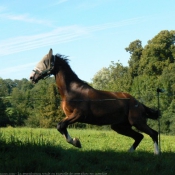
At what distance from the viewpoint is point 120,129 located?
36.2 ft

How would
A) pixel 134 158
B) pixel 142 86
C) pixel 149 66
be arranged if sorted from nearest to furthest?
1. pixel 134 158
2. pixel 142 86
3. pixel 149 66

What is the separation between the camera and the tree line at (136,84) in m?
46.7

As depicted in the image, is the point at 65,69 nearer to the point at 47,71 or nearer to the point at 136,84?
the point at 47,71

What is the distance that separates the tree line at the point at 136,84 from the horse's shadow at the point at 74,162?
26846 millimetres

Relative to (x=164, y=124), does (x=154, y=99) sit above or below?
above

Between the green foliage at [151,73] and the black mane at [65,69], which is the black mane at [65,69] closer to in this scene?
the black mane at [65,69]

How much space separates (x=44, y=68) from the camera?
10.5 m

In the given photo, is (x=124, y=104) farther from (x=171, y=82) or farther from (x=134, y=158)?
(x=171, y=82)

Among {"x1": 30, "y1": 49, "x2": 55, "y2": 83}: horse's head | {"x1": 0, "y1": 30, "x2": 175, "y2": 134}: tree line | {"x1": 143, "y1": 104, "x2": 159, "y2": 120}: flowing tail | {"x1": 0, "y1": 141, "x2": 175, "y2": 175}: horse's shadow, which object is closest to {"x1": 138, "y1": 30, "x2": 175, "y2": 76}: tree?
{"x1": 0, "y1": 30, "x2": 175, "y2": 134}: tree line

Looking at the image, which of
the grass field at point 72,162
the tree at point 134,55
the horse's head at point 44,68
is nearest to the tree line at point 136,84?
the tree at point 134,55

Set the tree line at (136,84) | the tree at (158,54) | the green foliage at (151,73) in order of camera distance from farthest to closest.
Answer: the tree at (158,54)
the green foliage at (151,73)
the tree line at (136,84)

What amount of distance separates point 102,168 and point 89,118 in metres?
2.71

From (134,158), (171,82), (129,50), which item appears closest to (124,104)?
(134,158)

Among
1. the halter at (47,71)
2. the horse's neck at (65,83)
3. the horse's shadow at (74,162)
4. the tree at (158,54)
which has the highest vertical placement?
the tree at (158,54)
